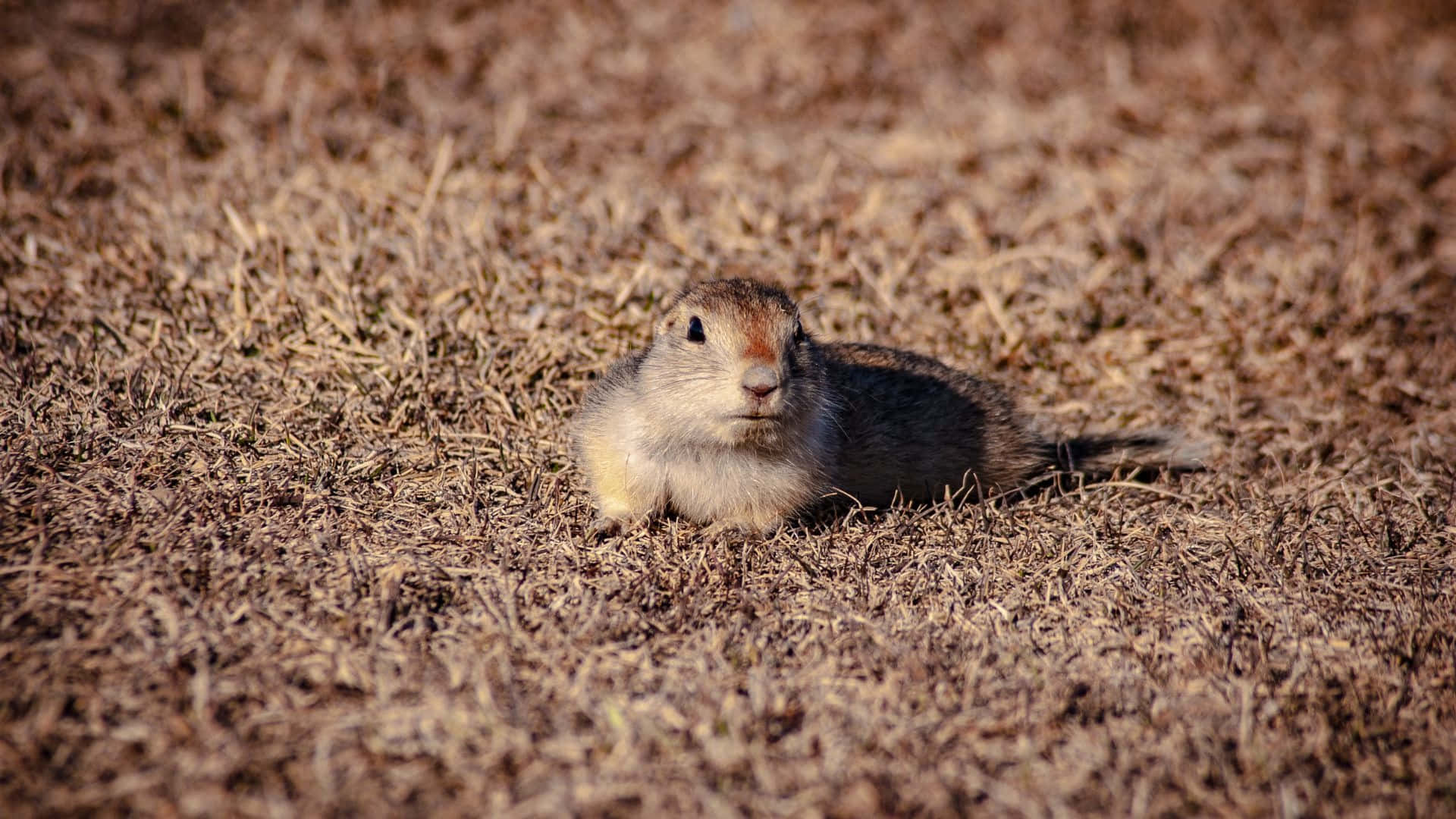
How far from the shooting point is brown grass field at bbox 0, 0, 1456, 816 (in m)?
3.19

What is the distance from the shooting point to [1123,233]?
7.45 meters

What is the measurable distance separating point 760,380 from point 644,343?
1.96 meters

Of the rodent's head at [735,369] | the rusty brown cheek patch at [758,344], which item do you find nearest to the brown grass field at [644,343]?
the rodent's head at [735,369]

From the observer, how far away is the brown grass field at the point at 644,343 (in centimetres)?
319

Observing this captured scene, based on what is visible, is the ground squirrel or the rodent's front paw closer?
the ground squirrel

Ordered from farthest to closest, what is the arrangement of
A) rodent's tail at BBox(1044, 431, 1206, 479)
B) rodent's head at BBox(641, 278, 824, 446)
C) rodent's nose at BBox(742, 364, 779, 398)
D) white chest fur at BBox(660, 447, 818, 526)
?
rodent's tail at BBox(1044, 431, 1206, 479) → white chest fur at BBox(660, 447, 818, 526) → rodent's head at BBox(641, 278, 824, 446) → rodent's nose at BBox(742, 364, 779, 398)

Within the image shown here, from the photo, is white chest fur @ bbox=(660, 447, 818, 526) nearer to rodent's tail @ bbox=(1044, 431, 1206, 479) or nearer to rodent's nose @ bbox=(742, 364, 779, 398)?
rodent's nose @ bbox=(742, 364, 779, 398)

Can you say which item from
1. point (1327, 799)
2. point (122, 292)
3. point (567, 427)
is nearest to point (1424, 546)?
point (1327, 799)

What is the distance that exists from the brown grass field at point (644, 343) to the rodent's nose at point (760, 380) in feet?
2.43

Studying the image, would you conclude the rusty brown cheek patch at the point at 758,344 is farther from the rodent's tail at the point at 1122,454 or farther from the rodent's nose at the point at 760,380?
the rodent's tail at the point at 1122,454

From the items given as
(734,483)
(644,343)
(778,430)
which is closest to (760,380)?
(778,430)

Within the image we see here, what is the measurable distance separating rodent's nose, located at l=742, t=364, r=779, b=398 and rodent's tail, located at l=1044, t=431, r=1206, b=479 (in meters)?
2.01

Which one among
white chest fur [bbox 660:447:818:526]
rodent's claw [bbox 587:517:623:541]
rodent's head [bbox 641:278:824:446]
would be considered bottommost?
rodent's claw [bbox 587:517:623:541]

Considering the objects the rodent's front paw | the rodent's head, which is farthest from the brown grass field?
the rodent's head
